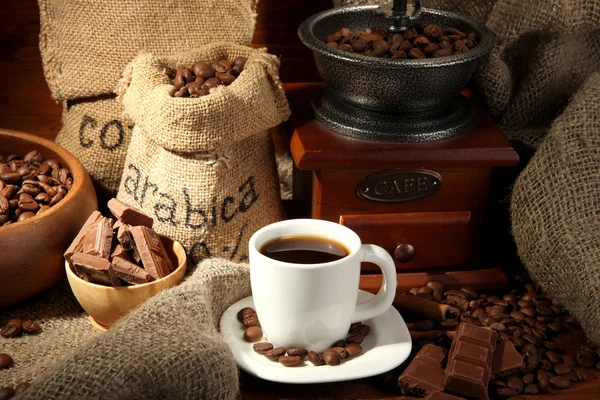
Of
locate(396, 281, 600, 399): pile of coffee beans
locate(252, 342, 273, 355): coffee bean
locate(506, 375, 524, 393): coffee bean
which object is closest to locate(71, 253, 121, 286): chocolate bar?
locate(252, 342, 273, 355): coffee bean

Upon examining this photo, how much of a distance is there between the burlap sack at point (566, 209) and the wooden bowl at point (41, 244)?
698mm

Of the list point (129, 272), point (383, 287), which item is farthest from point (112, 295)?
point (383, 287)

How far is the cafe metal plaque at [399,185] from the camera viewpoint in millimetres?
1208

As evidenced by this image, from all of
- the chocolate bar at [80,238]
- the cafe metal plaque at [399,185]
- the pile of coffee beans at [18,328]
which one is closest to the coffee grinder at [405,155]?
the cafe metal plaque at [399,185]

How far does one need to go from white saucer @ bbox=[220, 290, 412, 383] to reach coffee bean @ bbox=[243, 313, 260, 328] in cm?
1

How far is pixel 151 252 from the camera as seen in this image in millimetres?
1137

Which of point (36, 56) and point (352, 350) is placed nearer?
point (352, 350)

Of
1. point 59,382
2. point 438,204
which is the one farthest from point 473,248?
point 59,382

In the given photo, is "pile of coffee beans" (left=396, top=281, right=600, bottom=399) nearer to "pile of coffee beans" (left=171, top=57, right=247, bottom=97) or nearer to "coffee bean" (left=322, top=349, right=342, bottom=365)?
"coffee bean" (left=322, top=349, right=342, bottom=365)

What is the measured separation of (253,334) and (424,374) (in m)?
0.24

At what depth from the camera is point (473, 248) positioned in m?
1.32

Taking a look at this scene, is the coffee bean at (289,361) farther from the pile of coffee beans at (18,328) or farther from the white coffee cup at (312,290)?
the pile of coffee beans at (18,328)

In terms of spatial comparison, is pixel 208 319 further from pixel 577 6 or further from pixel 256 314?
pixel 577 6

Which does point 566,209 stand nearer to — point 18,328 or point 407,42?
point 407,42
